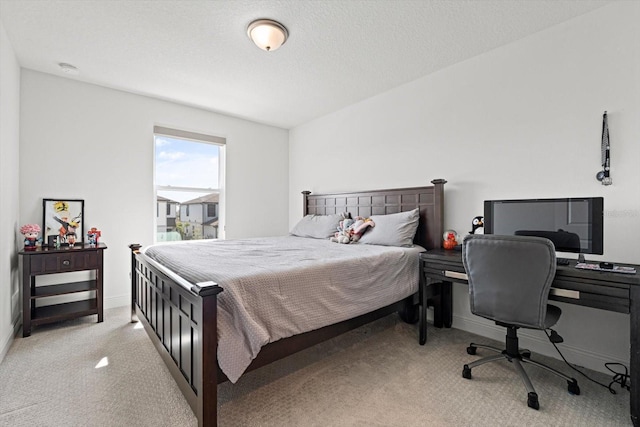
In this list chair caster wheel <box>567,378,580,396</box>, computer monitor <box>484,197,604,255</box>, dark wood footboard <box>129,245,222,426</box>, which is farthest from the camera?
computer monitor <box>484,197,604,255</box>

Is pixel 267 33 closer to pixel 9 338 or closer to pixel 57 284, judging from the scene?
pixel 9 338

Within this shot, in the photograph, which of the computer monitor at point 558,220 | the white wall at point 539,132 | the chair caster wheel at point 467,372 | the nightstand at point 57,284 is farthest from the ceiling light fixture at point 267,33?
the chair caster wheel at point 467,372

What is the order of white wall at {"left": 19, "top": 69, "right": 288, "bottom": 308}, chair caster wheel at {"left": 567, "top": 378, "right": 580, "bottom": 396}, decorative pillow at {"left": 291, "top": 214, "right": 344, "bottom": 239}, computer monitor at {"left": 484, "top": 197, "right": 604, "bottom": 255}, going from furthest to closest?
decorative pillow at {"left": 291, "top": 214, "right": 344, "bottom": 239}, white wall at {"left": 19, "top": 69, "right": 288, "bottom": 308}, computer monitor at {"left": 484, "top": 197, "right": 604, "bottom": 255}, chair caster wheel at {"left": 567, "top": 378, "right": 580, "bottom": 396}

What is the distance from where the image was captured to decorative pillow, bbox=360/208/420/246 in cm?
292

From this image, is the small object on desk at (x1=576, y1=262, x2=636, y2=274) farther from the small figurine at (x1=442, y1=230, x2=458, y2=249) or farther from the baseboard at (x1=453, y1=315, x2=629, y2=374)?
the small figurine at (x1=442, y1=230, x2=458, y2=249)

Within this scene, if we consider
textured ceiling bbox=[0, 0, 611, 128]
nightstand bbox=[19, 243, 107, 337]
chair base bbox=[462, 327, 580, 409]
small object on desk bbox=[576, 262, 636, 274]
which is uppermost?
textured ceiling bbox=[0, 0, 611, 128]

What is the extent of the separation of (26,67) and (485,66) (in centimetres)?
447

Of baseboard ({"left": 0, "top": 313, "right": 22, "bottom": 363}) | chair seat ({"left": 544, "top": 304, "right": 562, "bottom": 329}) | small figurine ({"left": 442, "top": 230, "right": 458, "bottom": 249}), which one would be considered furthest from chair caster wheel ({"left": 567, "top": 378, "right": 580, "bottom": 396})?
baseboard ({"left": 0, "top": 313, "right": 22, "bottom": 363})

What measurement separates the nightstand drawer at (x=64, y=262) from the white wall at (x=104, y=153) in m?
0.53

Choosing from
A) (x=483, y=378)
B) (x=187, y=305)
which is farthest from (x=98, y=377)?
(x=483, y=378)

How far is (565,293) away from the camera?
5.92ft

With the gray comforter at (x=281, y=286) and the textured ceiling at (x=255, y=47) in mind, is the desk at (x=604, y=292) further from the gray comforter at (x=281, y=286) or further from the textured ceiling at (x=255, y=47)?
the textured ceiling at (x=255, y=47)

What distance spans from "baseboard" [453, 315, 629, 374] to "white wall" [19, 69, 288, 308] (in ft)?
10.7

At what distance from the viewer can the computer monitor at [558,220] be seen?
1.94 m
